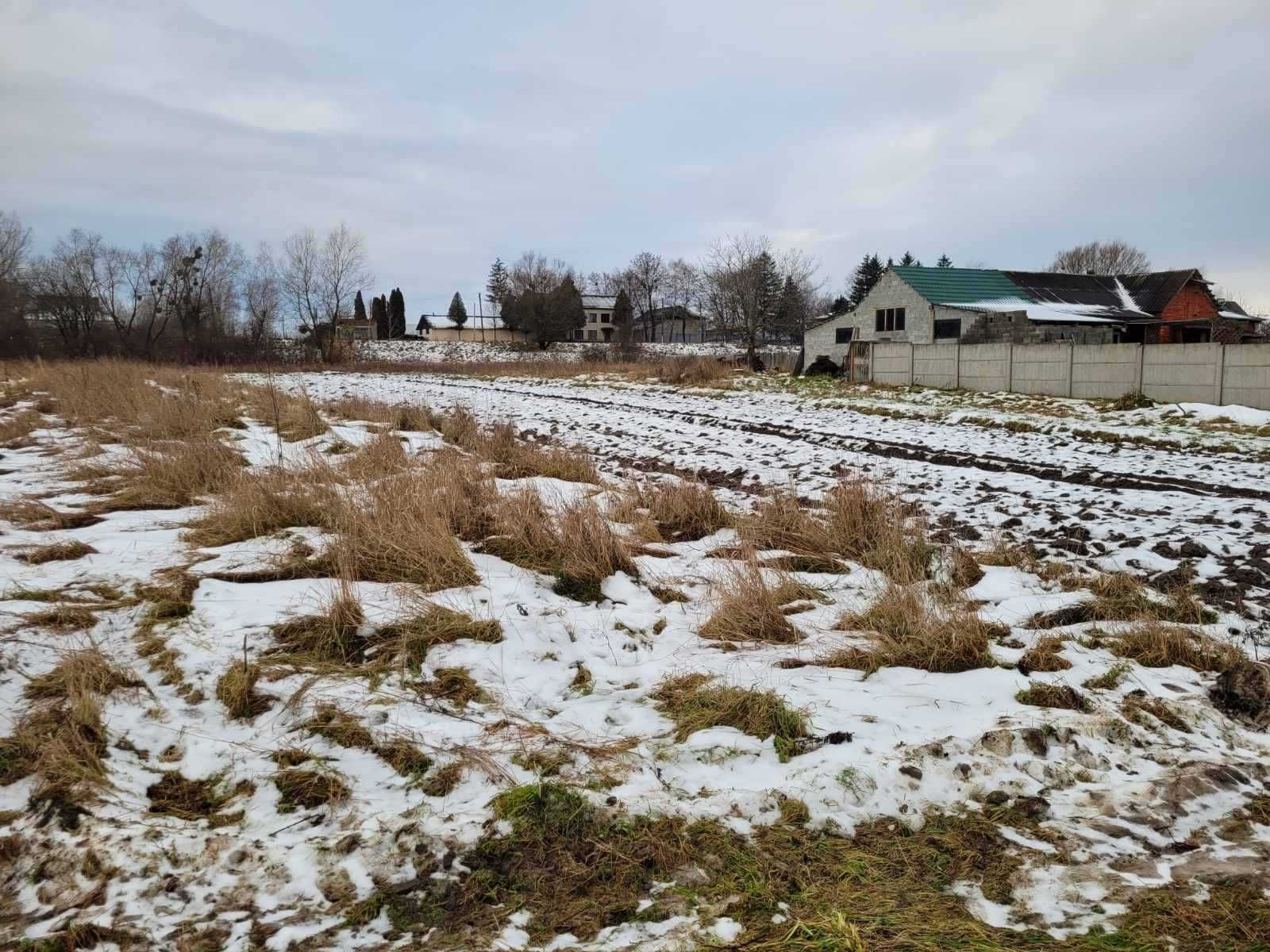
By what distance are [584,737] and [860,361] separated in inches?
991

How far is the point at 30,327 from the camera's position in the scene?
1731 inches

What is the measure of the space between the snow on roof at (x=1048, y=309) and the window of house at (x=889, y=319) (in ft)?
9.09

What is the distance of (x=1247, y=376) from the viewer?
1612cm

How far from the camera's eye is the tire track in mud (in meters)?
7.97

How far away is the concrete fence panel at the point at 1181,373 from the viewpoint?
54.9 ft

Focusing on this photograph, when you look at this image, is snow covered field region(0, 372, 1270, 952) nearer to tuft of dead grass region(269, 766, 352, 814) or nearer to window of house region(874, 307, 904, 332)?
tuft of dead grass region(269, 766, 352, 814)

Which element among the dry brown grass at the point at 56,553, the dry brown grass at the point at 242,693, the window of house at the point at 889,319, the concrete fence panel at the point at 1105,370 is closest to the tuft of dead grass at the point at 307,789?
the dry brown grass at the point at 242,693

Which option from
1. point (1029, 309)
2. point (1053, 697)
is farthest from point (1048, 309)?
point (1053, 697)

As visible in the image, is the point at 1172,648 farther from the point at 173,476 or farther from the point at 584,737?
the point at 173,476

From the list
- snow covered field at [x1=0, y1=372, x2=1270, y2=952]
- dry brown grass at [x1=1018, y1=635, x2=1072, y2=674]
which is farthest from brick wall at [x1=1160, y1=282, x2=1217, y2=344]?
dry brown grass at [x1=1018, y1=635, x2=1072, y2=674]

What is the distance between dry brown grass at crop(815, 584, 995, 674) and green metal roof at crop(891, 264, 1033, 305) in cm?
3142

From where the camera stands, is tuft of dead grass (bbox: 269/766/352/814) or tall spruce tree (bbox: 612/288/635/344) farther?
tall spruce tree (bbox: 612/288/635/344)

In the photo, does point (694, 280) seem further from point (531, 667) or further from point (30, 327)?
point (531, 667)

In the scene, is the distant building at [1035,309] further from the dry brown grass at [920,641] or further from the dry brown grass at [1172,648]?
the dry brown grass at [920,641]
